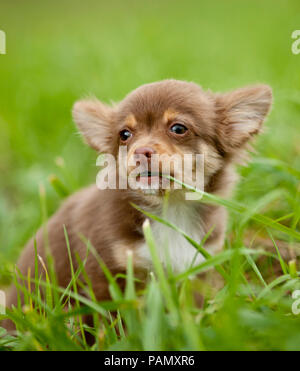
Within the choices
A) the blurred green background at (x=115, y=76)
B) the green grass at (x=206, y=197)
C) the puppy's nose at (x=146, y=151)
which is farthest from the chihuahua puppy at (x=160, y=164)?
the blurred green background at (x=115, y=76)

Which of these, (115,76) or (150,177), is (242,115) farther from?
(115,76)

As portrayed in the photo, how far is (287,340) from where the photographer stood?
79.1 inches

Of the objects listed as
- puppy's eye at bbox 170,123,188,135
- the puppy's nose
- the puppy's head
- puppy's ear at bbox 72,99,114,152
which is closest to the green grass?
puppy's ear at bbox 72,99,114,152

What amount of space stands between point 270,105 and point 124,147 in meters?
1.00

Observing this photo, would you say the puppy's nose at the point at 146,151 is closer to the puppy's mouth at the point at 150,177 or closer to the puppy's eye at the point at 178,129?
the puppy's mouth at the point at 150,177

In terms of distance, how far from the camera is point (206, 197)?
2797 millimetres

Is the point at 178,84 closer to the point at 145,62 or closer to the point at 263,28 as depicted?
the point at 145,62

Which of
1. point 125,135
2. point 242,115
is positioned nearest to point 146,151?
point 125,135

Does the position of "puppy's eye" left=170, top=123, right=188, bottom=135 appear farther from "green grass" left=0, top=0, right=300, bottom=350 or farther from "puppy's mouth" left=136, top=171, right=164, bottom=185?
"green grass" left=0, top=0, right=300, bottom=350

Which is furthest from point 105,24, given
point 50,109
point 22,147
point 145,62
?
point 22,147

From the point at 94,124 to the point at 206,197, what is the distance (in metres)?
1.29

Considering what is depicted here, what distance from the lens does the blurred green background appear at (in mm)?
5066

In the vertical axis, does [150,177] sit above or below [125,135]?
below

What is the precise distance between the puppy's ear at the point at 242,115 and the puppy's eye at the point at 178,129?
32 centimetres
